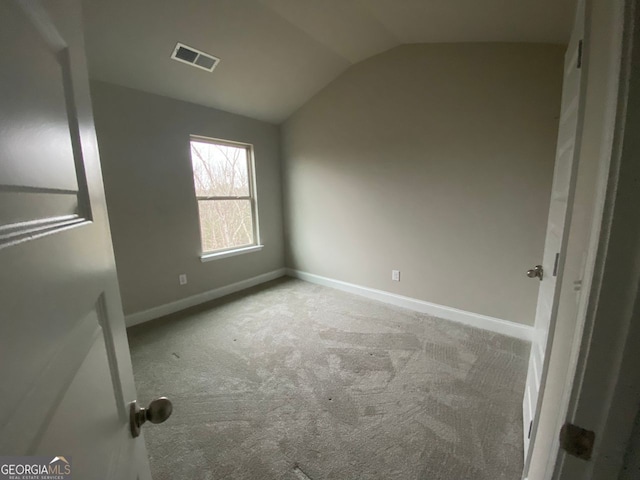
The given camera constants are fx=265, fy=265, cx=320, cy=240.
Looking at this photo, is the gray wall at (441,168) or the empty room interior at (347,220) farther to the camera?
the gray wall at (441,168)

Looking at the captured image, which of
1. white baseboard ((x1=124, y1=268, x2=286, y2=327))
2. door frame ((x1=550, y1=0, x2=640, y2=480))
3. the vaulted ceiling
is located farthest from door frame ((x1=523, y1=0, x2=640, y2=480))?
white baseboard ((x1=124, y1=268, x2=286, y2=327))

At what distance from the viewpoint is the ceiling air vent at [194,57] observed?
2156mm

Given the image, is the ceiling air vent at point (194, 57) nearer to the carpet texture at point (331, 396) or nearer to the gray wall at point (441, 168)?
the gray wall at point (441, 168)

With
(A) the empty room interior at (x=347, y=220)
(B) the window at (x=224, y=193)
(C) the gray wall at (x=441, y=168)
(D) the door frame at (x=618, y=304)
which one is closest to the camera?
(D) the door frame at (x=618, y=304)

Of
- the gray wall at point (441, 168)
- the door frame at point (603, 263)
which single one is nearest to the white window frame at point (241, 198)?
the gray wall at point (441, 168)

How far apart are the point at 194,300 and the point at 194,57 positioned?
2442 mm

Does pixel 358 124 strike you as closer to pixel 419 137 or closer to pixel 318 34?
pixel 419 137

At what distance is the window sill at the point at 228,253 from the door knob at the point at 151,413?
2.68 metres

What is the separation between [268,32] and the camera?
221 centimetres

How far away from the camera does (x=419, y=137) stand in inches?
103

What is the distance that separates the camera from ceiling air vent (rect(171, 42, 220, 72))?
2.16 metres

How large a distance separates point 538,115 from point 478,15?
2.83 feet

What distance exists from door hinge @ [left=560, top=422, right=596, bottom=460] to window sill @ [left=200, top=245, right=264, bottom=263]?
3.21 meters

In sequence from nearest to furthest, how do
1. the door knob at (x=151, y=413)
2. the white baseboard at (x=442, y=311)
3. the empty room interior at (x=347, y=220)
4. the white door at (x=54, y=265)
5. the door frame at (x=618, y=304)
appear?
the white door at (x=54, y=265), the door frame at (x=618, y=304), the door knob at (x=151, y=413), the empty room interior at (x=347, y=220), the white baseboard at (x=442, y=311)
